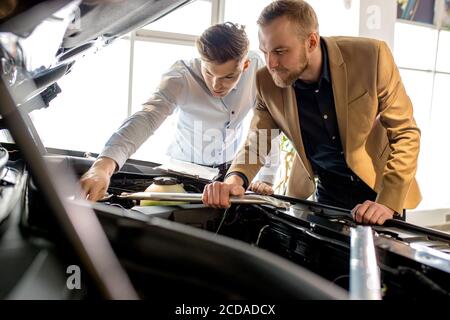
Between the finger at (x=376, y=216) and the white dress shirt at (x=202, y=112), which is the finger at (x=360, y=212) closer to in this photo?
the finger at (x=376, y=216)

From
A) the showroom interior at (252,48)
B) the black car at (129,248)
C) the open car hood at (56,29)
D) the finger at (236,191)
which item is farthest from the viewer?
the showroom interior at (252,48)

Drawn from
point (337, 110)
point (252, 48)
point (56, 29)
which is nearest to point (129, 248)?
point (56, 29)

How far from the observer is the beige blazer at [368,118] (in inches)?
Result: 53.4

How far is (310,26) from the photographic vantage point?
140 cm

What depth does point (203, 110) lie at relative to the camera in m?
2.00

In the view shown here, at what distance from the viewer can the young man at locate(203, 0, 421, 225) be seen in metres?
1.36

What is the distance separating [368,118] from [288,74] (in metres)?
0.36

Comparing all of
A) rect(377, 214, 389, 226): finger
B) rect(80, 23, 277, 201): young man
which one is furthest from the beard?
rect(377, 214, 389, 226): finger

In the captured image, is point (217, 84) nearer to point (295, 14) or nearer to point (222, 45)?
point (222, 45)

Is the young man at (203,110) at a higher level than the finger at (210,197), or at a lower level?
higher

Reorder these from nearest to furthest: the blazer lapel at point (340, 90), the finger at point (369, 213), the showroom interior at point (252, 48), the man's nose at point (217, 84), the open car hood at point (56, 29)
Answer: the open car hood at point (56, 29)
the finger at point (369, 213)
the blazer lapel at point (340, 90)
the man's nose at point (217, 84)
the showroom interior at point (252, 48)

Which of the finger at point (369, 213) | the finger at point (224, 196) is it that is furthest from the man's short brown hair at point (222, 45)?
the finger at point (369, 213)
